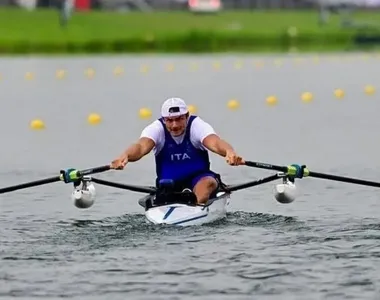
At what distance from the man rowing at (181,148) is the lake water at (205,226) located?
63 cm

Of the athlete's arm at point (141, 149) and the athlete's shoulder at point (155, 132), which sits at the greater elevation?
the athlete's shoulder at point (155, 132)

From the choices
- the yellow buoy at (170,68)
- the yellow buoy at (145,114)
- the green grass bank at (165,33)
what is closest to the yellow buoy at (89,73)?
A: the yellow buoy at (170,68)

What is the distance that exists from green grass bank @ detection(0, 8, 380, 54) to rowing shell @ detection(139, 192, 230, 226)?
44748 mm

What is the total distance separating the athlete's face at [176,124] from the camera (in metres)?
16.6

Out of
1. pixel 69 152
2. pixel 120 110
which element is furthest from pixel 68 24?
pixel 69 152

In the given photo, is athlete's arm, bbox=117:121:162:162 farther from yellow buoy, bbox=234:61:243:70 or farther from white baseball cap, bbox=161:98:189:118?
yellow buoy, bbox=234:61:243:70

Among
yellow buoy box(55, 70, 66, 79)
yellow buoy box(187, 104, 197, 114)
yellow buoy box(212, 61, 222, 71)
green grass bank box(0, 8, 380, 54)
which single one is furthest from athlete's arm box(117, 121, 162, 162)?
green grass bank box(0, 8, 380, 54)

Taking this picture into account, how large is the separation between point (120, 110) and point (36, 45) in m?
30.4

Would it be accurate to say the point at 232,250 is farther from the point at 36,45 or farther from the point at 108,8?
the point at 108,8

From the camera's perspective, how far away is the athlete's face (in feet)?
54.4

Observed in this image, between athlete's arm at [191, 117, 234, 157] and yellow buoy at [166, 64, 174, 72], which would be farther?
yellow buoy at [166, 64, 174, 72]

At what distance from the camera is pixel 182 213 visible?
15.9 metres

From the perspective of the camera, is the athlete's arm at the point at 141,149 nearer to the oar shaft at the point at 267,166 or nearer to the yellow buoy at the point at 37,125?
the oar shaft at the point at 267,166

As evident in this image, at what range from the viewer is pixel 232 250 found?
48.2 ft
